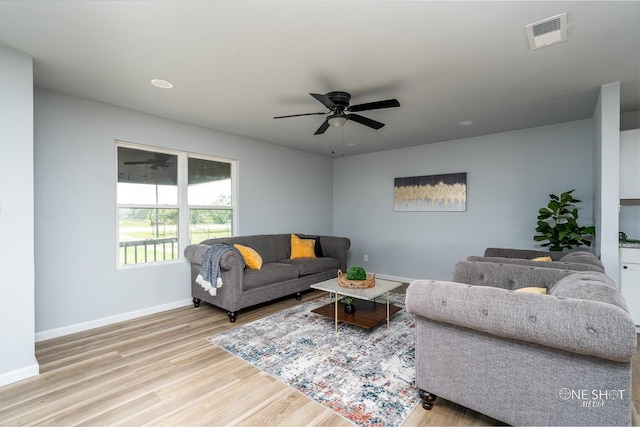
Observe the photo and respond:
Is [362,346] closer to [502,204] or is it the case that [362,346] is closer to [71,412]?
[71,412]

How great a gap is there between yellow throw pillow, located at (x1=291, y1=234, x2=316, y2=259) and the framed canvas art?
1819 mm

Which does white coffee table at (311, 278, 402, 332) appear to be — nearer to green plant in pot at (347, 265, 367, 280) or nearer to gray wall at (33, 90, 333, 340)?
green plant in pot at (347, 265, 367, 280)

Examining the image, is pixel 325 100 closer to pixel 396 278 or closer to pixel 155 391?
pixel 155 391

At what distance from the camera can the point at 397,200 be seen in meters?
5.69

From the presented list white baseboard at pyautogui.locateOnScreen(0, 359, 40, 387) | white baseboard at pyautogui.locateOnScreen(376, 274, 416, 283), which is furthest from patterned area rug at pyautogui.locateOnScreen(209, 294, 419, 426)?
white baseboard at pyautogui.locateOnScreen(376, 274, 416, 283)

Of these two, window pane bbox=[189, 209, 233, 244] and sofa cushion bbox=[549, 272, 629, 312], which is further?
window pane bbox=[189, 209, 233, 244]

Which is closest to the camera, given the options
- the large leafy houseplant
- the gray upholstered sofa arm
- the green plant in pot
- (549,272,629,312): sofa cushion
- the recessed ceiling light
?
the gray upholstered sofa arm

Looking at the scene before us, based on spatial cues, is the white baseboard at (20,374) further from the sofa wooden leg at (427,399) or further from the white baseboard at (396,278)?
the white baseboard at (396,278)

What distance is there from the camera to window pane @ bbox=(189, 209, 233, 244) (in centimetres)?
431

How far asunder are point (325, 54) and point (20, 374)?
135 inches

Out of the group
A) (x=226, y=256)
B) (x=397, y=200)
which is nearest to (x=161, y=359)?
(x=226, y=256)

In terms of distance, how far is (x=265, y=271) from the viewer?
394 centimetres

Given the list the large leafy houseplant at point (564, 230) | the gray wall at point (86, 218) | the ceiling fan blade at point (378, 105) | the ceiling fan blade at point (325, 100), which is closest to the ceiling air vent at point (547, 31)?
the ceiling fan blade at point (378, 105)

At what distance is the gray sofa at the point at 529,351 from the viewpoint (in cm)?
134
